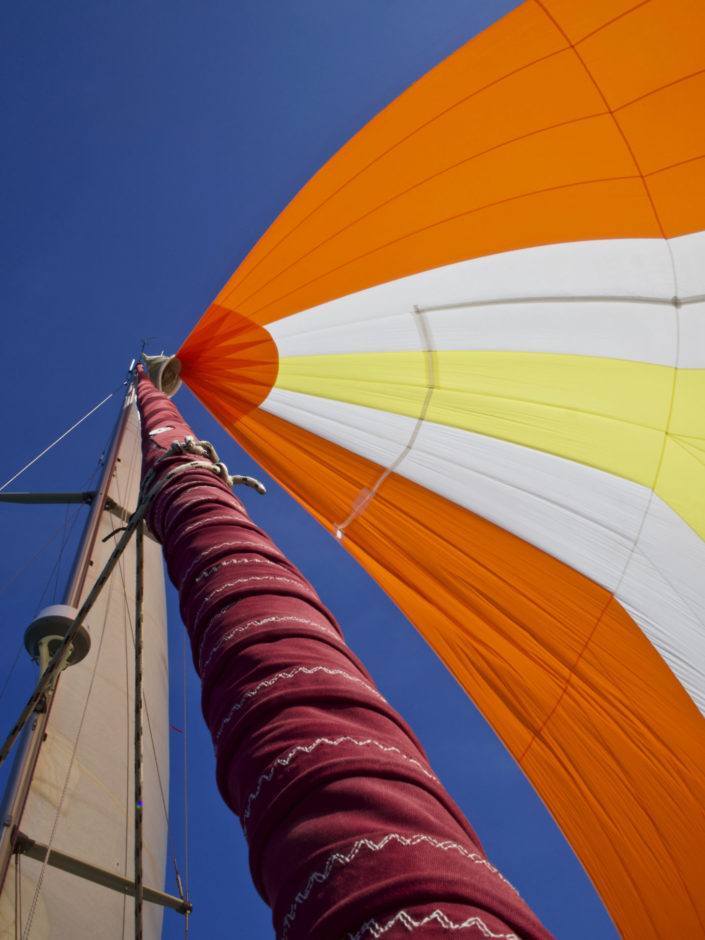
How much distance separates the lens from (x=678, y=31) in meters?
2.79

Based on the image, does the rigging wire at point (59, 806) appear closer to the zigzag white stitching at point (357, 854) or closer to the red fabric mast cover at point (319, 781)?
the red fabric mast cover at point (319, 781)

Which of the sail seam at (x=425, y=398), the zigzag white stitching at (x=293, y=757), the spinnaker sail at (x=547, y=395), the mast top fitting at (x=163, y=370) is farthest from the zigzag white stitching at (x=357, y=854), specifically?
the mast top fitting at (x=163, y=370)

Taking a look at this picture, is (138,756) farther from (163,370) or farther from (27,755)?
(163,370)

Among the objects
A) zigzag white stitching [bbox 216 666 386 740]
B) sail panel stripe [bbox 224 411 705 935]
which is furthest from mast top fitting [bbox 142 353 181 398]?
zigzag white stitching [bbox 216 666 386 740]

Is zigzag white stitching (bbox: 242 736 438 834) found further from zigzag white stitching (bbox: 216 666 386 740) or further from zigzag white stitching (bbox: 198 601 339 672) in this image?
zigzag white stitching (bbox: 198 601 339 672)

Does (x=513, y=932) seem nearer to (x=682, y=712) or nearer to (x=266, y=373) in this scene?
(x=682, y=712)

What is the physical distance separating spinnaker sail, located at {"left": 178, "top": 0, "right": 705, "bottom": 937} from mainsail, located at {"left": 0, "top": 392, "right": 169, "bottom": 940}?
59.3 inches

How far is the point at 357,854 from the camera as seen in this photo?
2.44 ft

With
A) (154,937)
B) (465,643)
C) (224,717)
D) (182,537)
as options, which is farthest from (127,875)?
(224,717)

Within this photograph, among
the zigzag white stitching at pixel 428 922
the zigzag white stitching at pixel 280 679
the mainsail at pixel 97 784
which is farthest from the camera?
the mainsail at pixel 97 784

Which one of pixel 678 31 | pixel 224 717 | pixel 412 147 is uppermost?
pixel 678 31

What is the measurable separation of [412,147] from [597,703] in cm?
273

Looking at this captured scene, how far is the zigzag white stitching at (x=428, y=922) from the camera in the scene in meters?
0.64

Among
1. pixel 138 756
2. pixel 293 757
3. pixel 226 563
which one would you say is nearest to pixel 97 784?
pixel 138 756
